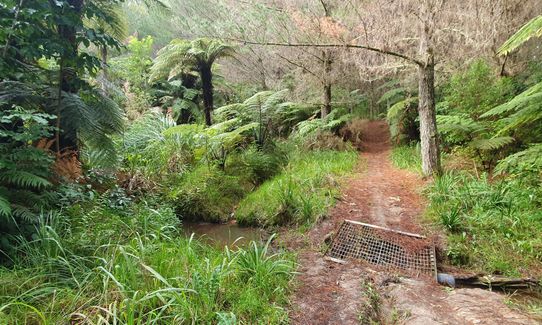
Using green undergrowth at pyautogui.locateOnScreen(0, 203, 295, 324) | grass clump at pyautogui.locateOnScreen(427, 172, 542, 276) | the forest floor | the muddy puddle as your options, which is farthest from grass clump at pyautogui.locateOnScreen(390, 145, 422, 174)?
green undergrowth at pyautogui.locateOnScreen(0, 203, 295, 324)

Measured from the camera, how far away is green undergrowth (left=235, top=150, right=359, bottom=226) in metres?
4.53

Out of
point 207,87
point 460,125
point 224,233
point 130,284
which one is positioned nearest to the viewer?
point 130,284

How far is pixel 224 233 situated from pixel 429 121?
386 centimetres

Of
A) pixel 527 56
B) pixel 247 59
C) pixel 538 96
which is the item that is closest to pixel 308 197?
pixel 538 96

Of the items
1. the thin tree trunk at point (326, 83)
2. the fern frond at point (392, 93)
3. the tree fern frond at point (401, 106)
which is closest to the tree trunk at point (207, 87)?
the thin tree trunk at point (326, 83)

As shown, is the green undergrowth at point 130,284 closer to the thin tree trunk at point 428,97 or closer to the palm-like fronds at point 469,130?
the thin tree trunk at point 428,97

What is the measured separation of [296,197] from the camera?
4.80 metres

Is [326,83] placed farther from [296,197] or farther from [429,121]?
[296,197]

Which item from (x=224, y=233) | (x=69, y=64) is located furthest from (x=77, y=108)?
(x=224, y=233)

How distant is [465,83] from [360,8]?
2673 millimetres

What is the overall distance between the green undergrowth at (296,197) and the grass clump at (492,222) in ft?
5.04

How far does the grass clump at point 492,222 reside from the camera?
3.09 metres

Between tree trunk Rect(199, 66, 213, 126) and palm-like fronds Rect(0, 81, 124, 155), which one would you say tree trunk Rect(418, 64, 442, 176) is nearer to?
palm-like fronds Rect(0, 81, 124, 155)

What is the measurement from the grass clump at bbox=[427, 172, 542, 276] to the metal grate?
0.31m
